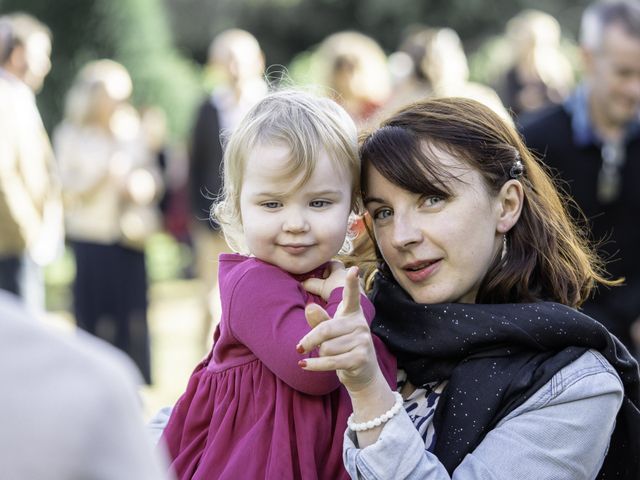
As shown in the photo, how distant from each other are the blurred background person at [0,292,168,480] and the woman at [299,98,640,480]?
3.92 feet

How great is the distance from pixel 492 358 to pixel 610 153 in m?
2.67

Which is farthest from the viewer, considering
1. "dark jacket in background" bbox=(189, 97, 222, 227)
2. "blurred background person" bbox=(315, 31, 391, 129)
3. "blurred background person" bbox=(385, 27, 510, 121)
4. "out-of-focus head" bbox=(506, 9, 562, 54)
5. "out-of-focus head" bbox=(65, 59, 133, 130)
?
"out-of-focus head" bbox=(506, 9, 562, 54)

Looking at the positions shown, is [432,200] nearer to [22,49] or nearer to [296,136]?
[296,136]

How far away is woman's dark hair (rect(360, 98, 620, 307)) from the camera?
244 cm

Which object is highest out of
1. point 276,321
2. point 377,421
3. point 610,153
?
point 276,321

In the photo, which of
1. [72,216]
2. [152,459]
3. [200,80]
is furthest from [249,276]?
[200,80]

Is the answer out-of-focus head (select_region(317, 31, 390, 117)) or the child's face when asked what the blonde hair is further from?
out-of-focus head (select_region(317, 31, 390, 117))

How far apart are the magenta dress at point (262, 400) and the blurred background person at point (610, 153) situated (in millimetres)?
2581

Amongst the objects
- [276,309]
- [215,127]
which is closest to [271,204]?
[276,309]

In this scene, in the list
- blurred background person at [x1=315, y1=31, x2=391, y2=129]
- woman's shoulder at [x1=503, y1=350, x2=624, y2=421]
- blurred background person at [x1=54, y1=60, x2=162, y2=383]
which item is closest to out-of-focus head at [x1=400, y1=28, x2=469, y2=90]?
blurred background person at [x1=315, y1=31, x2=391, y2=129]

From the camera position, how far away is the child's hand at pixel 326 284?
7.70 ft

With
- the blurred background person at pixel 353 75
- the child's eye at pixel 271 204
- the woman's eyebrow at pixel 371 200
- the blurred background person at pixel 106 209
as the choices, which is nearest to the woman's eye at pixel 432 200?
the woman's eyebrow at pixel 371 200

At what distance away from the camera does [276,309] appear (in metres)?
2.25

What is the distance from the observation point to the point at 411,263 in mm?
2457
